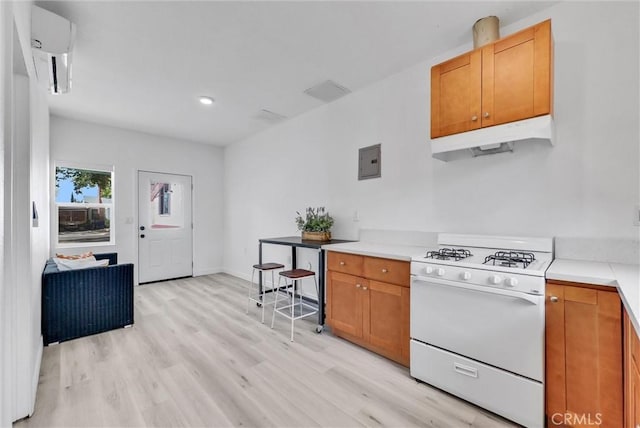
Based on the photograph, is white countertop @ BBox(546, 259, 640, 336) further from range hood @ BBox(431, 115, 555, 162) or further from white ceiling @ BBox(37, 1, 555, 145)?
white ceiling @ BBox(37, 1, 555, 145)

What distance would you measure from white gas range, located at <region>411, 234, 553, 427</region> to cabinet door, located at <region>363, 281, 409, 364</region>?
0.47 feet

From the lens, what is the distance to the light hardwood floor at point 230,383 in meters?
1.71

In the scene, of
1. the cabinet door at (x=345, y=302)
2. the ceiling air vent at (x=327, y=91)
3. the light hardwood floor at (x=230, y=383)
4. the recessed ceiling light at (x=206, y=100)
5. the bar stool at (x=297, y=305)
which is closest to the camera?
the light hardwood floor at (x=230, y=383)

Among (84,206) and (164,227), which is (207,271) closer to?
(164,227)

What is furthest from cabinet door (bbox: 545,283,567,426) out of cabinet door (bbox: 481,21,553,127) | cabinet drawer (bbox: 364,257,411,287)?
cabinet door (bbox: 481,21,553,127)

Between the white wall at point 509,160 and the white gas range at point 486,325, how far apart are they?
32cm

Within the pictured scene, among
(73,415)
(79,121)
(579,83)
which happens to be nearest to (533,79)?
(579,83)

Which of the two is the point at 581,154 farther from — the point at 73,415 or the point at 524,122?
the point at 73,415

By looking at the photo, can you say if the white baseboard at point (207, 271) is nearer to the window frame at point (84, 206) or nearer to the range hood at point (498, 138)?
the window frame at point (84, 206)

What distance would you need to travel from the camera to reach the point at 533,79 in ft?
5.94

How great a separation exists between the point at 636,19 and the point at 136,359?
13.8 ft

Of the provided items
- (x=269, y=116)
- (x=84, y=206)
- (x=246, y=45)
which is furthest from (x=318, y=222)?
(x=84, y=206)

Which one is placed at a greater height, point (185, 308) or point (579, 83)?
point (579, 83)

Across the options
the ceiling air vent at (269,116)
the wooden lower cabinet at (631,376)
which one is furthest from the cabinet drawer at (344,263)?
the ceiling air vent at (269,116)
